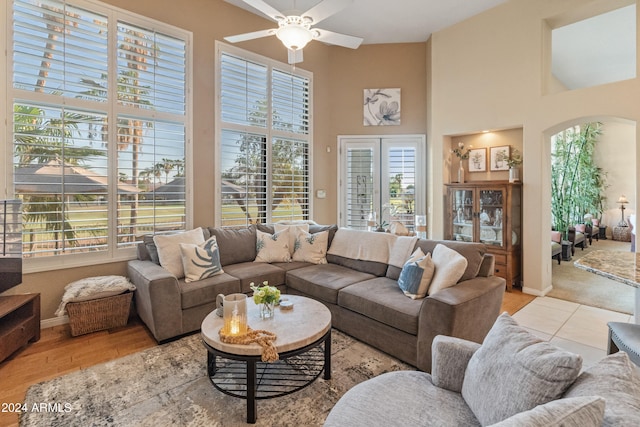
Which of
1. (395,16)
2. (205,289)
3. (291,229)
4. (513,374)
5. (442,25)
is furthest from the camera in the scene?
(442,25)

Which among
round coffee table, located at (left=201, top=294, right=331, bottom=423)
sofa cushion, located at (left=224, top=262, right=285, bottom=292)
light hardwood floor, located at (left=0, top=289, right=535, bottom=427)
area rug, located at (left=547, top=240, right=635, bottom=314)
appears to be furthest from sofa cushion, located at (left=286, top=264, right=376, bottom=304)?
area rug, located at (left=547, top=240, right=635, bottom=314)

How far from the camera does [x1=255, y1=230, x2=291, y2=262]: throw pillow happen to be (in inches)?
155

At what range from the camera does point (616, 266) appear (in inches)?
72.1

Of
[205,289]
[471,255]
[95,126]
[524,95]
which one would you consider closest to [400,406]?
[471,255]

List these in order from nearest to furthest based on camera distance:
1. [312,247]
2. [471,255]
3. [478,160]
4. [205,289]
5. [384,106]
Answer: [471,255]
[205,289]
[312,247]
[478,160]
[384,106]

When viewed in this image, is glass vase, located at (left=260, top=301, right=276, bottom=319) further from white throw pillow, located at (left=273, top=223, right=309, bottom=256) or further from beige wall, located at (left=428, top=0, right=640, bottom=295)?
beige wall, located at (left=428, top=0, right=640, bottom=295)

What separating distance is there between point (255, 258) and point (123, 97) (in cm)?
237

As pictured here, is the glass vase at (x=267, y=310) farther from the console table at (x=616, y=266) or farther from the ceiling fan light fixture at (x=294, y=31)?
the ceiling fan light fixture at (x=294, y=31)

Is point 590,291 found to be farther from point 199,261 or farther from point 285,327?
point 199,261

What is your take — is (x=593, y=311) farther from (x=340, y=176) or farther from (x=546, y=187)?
(x=340, y=176)

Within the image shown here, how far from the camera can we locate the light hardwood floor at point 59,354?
2.15m

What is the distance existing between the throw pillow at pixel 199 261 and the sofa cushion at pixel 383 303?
1.36 metres

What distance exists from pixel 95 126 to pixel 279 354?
10.3 feet

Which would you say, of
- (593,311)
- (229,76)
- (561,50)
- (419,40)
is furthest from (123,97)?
(561,50)
